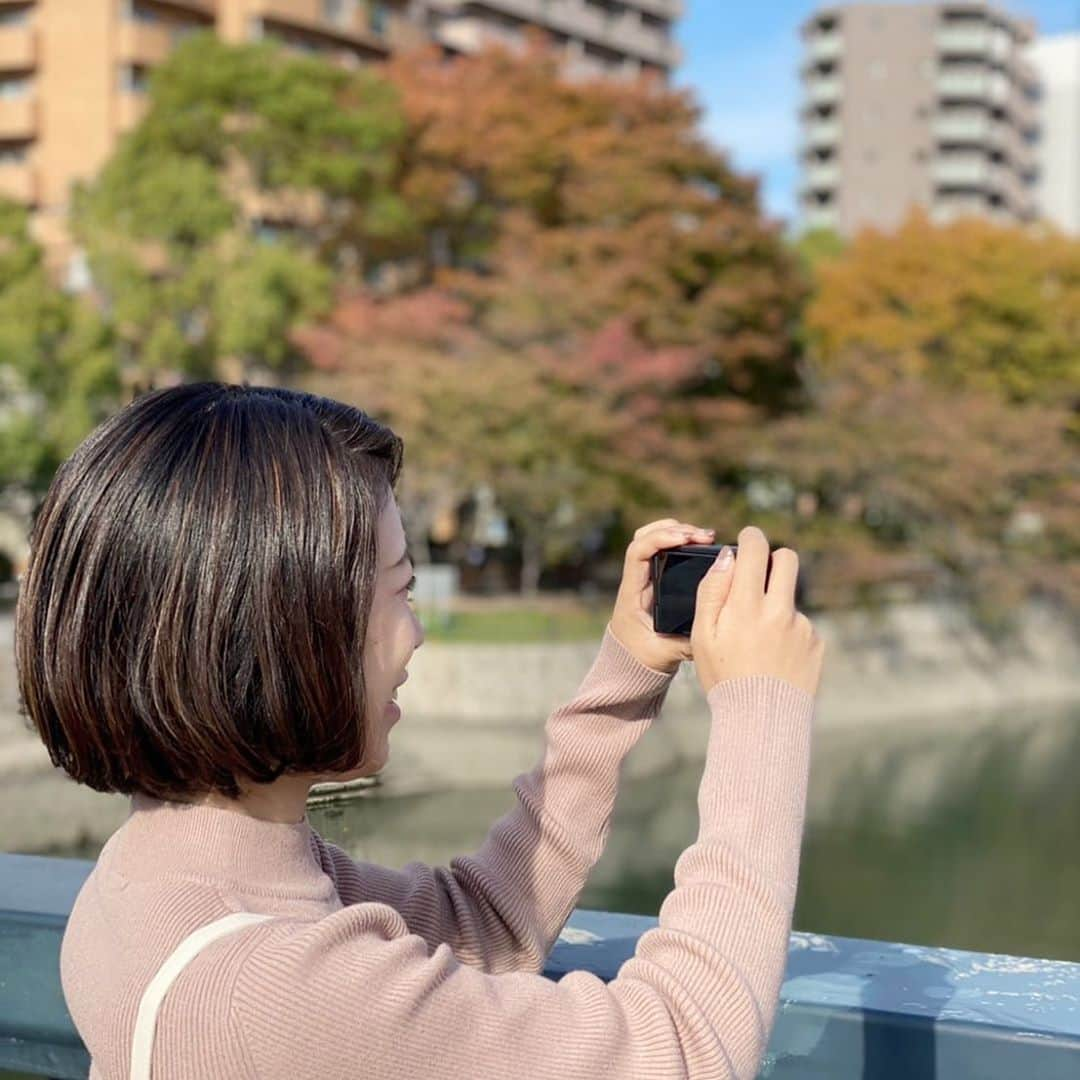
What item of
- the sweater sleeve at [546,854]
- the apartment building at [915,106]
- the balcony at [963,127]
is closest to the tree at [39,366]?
the sweater sleeve at [546,854]

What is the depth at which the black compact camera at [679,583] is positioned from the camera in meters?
0.75

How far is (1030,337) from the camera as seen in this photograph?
1633cm

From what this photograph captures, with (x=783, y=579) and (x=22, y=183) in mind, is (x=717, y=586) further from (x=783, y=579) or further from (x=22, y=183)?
(x=22, y=183)

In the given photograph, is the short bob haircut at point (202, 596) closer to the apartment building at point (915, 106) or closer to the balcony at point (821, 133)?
the apartment building at point (915, 106)

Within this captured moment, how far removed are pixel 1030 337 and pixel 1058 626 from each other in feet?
11.4

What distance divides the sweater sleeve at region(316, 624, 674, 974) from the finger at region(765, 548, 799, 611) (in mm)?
190

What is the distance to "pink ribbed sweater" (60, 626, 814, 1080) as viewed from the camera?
603 mm

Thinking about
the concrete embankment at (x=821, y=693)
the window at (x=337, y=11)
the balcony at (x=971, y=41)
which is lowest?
the concrete embankment at (x=821, y=693)

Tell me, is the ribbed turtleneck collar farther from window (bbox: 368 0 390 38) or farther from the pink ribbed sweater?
window (bbox: 368 0 390 38)

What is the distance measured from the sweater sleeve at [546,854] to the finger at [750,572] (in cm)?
19

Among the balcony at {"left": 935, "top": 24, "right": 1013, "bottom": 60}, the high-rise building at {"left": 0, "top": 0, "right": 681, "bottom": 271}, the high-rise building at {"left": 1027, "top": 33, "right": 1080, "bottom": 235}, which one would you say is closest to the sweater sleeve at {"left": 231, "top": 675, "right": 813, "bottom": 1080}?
the high-rise building at {"left": 0, "top": 0, "right": 681, "bottom": 271}

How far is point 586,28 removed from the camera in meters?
25.3

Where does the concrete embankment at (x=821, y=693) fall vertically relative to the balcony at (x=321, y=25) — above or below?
below

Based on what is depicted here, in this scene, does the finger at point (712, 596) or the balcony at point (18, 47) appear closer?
the finger at point (712, 596)
